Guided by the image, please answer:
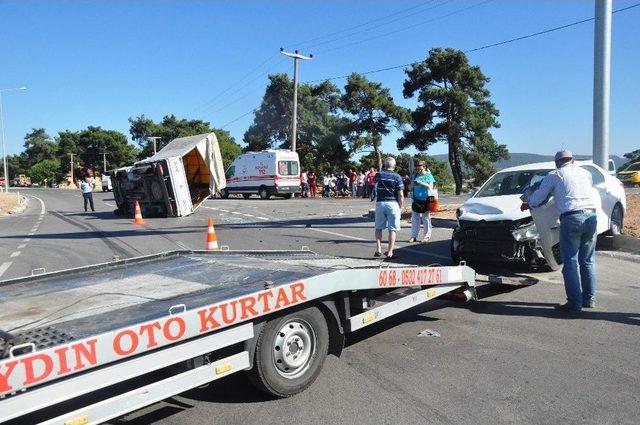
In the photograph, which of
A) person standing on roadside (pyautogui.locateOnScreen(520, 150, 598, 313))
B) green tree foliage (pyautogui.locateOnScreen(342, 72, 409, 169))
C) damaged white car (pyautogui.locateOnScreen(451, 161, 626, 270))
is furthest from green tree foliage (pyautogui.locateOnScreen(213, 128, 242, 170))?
person standing on roadside (pyautogui.locateOnScreen(520, 150, 598, 313))

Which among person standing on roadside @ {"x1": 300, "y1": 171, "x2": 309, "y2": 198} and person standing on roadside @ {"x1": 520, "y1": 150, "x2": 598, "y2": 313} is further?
person standing on roadside @ {"x1": 300, "y1": 171, "x2": 309, "y2": 198}

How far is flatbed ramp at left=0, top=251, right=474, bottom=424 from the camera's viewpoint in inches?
104

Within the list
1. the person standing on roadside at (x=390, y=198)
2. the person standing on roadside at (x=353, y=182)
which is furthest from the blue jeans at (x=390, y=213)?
the person standing on roadside at (x=353, y=182)

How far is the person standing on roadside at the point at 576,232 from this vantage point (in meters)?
5.92

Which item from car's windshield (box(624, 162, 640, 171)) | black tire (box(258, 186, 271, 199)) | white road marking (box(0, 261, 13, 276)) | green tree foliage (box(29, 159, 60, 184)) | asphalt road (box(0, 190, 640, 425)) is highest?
green tree foliage (box(29, 159, 60, 184))

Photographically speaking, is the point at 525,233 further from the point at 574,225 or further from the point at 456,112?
the point at 456,112

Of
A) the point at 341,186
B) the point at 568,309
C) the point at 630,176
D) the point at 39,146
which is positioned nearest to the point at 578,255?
the point at 568,309

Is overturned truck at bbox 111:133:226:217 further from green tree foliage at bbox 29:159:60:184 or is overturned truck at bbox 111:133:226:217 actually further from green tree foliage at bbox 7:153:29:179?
green tree foliage at bbox 7:153:29:179

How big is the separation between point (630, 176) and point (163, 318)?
114ft

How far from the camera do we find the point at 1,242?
554 inches

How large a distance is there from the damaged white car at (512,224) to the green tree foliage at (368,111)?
31.9 m

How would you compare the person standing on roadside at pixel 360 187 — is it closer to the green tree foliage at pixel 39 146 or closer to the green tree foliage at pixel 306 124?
the green tree foliage at pixel 306 124

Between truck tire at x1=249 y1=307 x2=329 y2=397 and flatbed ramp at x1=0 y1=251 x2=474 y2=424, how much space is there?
1cm

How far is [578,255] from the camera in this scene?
6082mm
